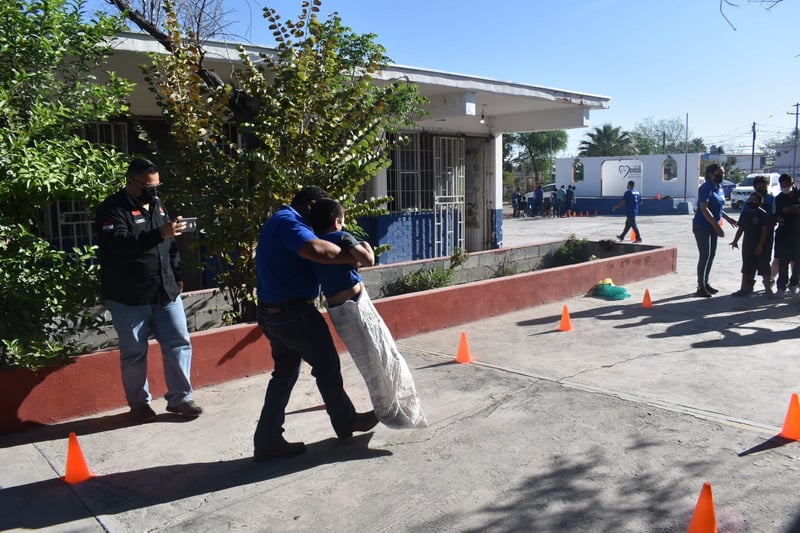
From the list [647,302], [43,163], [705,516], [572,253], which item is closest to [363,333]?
[705,516]

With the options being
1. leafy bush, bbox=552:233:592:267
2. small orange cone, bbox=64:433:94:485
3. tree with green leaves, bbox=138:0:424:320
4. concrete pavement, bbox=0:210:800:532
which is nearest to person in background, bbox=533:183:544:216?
leafy bush, bbox=552:233:592:267

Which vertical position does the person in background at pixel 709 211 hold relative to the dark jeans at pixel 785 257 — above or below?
above

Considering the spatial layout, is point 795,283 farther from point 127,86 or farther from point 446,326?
point 127,86

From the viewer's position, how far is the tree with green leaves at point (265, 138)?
6168 millimetres

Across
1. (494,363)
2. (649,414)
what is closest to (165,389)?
(494,363)

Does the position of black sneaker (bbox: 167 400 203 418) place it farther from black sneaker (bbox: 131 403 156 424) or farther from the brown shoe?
A: the brown shoe

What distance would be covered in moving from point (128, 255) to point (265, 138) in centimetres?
188

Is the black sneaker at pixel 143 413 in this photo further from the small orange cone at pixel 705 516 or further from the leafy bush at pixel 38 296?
the small orange cone at pixel 705 516

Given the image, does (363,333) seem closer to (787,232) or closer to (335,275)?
(335,275)

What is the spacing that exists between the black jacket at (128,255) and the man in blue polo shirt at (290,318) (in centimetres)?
103

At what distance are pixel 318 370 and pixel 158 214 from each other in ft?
6.16

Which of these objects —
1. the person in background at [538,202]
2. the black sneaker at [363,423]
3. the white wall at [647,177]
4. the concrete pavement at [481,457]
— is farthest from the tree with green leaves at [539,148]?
the black sneaker at [363,423]

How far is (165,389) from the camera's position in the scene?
218 inches

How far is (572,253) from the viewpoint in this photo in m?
12.1
